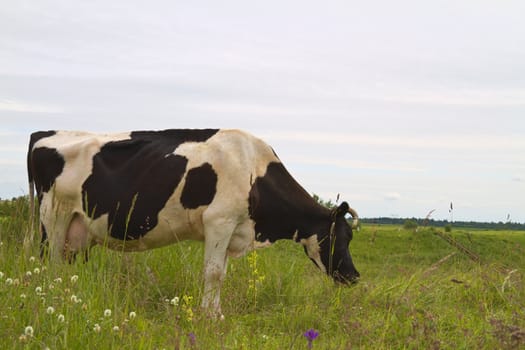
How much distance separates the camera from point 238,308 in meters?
6.99

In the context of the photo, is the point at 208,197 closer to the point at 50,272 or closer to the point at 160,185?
the point at 160,185

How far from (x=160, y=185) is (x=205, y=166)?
58cm

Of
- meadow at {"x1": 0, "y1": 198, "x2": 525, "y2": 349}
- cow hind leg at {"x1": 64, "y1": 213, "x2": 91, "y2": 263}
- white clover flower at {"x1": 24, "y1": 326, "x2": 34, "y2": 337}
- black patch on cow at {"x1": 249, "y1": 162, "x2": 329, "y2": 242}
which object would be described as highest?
black patch on cow at {"x1": 249, "y1": 162, "x2": 329, "y2": 242}

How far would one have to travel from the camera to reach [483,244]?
18.0 meters

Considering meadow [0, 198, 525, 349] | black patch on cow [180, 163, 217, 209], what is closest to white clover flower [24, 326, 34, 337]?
meadow [0, 198, 525, 349]

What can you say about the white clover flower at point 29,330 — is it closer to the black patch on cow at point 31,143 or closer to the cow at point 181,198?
the cow at point 181,198

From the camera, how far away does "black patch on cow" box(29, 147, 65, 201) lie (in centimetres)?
807

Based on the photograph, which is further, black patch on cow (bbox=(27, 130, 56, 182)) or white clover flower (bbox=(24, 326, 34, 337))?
black patch on cow (bbox=(27, 130, 56, 182))

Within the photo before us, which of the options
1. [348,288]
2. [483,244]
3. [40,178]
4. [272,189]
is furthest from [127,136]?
[483,244]

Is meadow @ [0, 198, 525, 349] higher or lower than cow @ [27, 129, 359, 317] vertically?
lower

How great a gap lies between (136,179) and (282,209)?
1819 millimetres

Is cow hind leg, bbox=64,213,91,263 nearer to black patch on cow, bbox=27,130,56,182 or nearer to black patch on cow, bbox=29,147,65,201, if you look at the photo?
black patch on cow, bbox=29,147,65,201

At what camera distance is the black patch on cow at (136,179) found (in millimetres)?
7375

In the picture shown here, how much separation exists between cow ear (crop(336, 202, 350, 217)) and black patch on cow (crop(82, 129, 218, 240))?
1.86 metres
